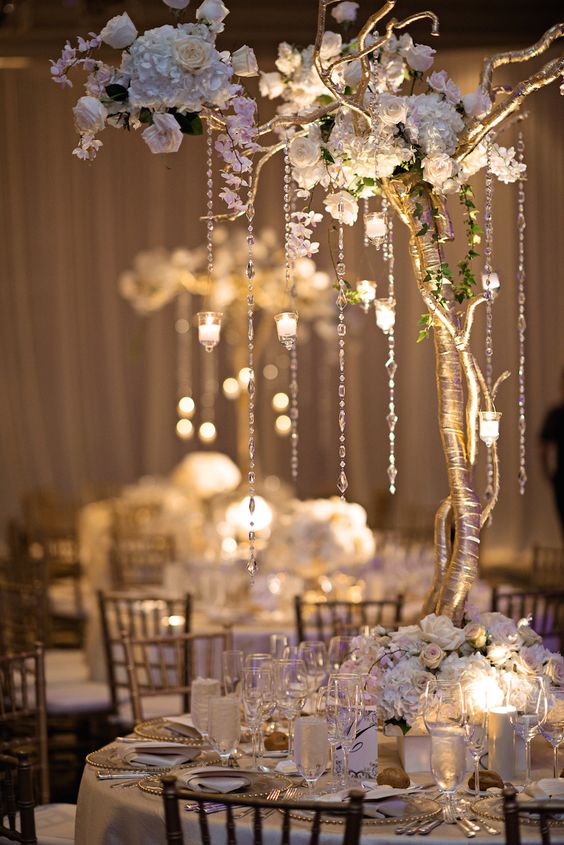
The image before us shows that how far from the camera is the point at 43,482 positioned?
492 inches

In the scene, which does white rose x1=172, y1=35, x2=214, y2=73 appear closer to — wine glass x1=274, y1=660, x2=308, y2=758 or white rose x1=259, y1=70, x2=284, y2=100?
white rose x1=259, y1=70, x2=284, y2=100

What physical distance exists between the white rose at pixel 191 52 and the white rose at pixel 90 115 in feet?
0.74

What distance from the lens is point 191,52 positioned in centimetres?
294

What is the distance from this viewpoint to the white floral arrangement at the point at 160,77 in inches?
116

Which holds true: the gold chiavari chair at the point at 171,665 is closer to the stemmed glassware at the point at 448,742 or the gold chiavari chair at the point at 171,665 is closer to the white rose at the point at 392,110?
the stemmed glassware at the point at 448,742

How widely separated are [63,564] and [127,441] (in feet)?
12.5

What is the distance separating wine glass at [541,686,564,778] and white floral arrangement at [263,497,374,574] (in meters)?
2.75

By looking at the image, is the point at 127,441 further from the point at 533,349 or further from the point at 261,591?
the point at 261,591

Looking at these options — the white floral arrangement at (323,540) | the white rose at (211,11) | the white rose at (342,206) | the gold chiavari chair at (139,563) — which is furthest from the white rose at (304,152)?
the gold chiavari chair at (139,563)

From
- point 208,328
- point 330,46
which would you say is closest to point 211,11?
point 330,46

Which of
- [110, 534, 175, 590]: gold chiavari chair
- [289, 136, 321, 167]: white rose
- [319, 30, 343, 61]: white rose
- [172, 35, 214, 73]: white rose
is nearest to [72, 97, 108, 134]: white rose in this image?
[172, 35, 214, 73]: white rose

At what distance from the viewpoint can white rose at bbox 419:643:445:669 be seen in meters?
3.15

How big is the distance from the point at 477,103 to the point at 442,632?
4.68 feet

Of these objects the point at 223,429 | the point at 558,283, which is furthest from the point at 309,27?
the point at 223,429
